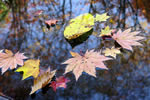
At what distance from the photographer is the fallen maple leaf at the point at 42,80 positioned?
0.90 meters

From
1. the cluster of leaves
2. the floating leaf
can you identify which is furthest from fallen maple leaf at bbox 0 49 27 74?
the floating leaf

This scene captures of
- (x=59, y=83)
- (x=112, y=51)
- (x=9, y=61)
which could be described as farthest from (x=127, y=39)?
(x=9, y=61)

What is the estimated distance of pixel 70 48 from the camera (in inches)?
50.9

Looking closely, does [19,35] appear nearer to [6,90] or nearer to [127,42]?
[6,90]

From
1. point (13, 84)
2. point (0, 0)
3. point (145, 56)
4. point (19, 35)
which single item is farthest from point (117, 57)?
point (0, 0)

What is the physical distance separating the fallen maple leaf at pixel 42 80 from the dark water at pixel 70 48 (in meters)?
0.05

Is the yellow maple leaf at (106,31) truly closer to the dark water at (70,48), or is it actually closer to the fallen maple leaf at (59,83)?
the dark water at (70,48)

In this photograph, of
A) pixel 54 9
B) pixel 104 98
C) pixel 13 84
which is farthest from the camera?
pixel 54 9

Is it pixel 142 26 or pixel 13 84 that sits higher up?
pixel 142 26

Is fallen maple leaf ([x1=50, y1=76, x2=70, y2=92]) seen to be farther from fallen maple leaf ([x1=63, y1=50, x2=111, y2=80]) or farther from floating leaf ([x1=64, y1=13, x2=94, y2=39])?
floating leaf ([x1=64, y1=13, x2=94, y2=39])

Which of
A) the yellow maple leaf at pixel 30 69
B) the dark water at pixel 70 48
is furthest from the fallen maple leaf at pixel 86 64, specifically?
the yellow maple leaf at pixel 30 69

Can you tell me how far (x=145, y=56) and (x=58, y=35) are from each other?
35.3 inches

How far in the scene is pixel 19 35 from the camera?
161 centimetres

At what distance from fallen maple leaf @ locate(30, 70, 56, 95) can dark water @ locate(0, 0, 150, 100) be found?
0.05 m
